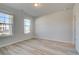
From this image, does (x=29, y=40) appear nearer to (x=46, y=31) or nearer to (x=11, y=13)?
(x=46, y=31)

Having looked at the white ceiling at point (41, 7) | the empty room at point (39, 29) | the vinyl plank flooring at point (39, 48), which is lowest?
the vinyl plank flooring at point (39, 48)

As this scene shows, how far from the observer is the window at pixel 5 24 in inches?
86.0

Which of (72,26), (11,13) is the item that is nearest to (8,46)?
(11,13)

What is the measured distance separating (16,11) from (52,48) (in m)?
1.19

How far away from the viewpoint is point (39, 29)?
2.48 metres

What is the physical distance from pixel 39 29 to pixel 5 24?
81cm

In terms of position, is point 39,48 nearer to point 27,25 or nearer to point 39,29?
point 39,29

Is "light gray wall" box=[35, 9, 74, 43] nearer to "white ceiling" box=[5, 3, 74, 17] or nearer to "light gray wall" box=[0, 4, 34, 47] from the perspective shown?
"white ceiling" box=[5, 3, 74, 17]

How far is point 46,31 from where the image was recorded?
2.44m

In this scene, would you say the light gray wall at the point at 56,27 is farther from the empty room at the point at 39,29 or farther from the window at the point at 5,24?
the window at the point at 5,24

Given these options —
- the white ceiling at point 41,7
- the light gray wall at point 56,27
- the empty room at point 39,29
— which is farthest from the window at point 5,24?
the light gray wall at point 56,27

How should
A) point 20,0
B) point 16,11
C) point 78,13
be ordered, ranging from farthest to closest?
point 16,11, point 78,13, point 20,0

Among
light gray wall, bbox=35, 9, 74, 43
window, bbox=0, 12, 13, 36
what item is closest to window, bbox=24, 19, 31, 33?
light gray wall, bbox=35, 9, 74, 43

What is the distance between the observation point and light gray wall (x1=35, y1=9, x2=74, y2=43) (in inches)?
91.7
